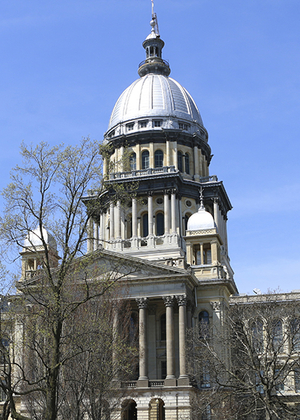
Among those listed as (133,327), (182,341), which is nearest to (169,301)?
(182,341)

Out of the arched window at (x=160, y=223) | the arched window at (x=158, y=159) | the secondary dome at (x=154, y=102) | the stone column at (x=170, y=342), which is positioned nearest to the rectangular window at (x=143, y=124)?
the secondary dome at (x=154, y=102)

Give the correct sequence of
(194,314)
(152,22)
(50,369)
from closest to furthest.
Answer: (50,369) < (194,314) < (152,22)

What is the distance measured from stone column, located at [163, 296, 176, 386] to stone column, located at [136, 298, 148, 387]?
80.6 inches

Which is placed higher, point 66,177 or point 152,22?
point 152,22

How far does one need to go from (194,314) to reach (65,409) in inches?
1035

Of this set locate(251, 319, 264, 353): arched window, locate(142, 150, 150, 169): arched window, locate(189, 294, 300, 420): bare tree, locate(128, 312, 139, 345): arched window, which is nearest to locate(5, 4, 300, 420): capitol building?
locate(142, 150, 150, 169): arched window

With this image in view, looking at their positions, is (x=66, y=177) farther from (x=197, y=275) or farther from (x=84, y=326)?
(x=197, y=275)

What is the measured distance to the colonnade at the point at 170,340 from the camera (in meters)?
56.2

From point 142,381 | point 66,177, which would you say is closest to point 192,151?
point 142,381

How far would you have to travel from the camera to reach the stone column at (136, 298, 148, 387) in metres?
56.5

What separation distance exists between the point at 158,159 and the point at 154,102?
28.6 ft

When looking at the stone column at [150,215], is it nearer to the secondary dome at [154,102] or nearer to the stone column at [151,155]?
the stone column at [151,155]

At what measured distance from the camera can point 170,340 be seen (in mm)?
57281

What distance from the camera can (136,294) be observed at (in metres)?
59.7
